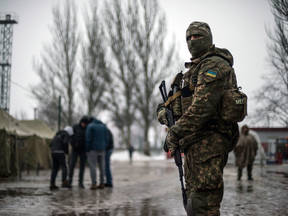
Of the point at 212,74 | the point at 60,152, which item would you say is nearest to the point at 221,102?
the point at 212,74

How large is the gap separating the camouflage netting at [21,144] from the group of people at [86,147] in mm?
3664

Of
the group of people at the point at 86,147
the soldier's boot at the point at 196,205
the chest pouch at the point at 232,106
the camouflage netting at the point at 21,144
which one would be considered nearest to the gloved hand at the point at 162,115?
the chest pouch at the point at 232,106

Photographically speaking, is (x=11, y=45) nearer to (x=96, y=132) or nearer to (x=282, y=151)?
(x=96, y=132)

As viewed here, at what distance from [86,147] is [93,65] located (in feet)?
71.8

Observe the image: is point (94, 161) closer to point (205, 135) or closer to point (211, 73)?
point (205, 135)

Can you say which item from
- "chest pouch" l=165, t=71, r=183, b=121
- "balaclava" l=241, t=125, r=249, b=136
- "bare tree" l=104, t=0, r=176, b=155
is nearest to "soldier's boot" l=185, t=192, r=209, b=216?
"chest pouch" l=165, t=71, r=183, b=121

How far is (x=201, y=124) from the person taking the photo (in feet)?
10.1

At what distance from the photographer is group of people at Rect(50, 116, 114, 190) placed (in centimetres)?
914

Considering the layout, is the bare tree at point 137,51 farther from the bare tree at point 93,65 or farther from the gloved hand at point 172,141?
the gloved hand at point 172,141

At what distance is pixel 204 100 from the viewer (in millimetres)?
3061

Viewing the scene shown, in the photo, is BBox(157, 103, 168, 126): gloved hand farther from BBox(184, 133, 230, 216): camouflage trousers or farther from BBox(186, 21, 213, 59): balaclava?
BBox(186, 21, 213, 59): balaclava

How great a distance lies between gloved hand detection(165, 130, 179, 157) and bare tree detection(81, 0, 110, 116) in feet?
89.8

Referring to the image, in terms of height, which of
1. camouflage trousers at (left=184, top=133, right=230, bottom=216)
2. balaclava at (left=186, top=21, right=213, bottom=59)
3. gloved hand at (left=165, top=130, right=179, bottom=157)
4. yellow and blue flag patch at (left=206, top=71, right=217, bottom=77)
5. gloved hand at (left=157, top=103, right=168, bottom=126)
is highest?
balaclava at (left=186, top=21, right=213, bottom=59)

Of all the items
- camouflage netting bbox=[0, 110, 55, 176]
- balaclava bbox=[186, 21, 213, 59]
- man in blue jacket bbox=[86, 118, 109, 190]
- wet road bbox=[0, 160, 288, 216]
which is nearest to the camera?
balaclava bbox=[186, 21, 213, 59]
